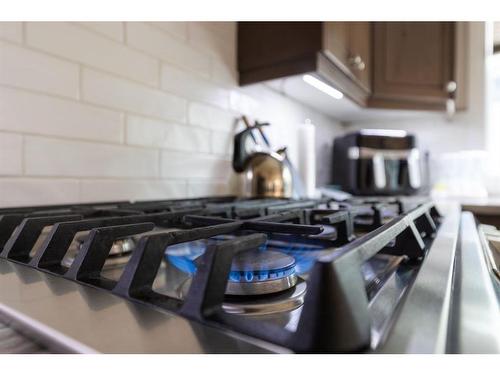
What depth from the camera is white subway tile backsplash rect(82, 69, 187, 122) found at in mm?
717

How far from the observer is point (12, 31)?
596 millimetres

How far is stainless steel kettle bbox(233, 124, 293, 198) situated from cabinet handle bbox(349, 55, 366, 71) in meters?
0.42

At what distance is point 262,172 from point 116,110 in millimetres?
427

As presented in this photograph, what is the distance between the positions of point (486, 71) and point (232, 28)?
5.32 ft

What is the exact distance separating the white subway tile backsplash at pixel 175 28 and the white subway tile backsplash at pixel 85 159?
0.32 m

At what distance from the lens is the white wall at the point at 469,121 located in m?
1.92

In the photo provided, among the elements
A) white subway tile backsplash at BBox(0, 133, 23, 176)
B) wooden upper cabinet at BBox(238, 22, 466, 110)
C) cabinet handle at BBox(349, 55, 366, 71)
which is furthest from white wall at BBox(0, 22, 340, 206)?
cabinet handle at BBox(349, 55, 366, 71)

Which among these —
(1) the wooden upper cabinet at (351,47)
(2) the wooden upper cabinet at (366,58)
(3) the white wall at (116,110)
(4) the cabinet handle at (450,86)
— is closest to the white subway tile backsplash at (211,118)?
(3) the white wall at (116,110)

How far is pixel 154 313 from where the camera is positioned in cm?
22

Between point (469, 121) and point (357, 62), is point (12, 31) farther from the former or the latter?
point (469, 121)

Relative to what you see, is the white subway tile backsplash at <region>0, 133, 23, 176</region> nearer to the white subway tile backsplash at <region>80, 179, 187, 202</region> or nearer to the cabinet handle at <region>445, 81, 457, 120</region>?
the white subway tile backsplash at <region>80, 179, 187, 202</region>

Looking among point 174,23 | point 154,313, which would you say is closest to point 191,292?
point 154,313
